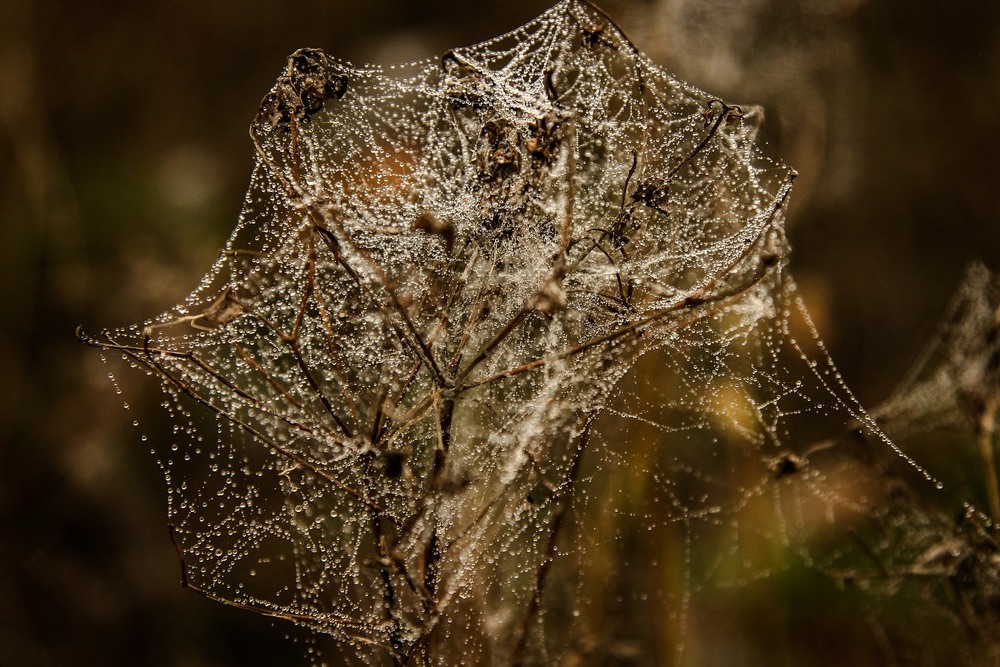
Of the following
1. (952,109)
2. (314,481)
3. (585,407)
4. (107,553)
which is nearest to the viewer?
(585,407)

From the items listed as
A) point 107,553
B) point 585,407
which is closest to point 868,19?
point 585,407

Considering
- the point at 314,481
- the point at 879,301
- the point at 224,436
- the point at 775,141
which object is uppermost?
the point at 879,301

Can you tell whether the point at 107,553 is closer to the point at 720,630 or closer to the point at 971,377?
the point at 720,630

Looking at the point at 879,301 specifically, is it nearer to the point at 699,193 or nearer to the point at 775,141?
the point at 775,141

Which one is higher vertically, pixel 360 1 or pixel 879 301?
pixel 360 1

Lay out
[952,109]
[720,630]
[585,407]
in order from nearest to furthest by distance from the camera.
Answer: [585,407]
[720,630]
[952,109]

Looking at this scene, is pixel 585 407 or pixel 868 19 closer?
pixel 585 407

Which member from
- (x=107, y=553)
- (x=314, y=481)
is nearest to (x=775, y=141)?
(x=314, y=481)
